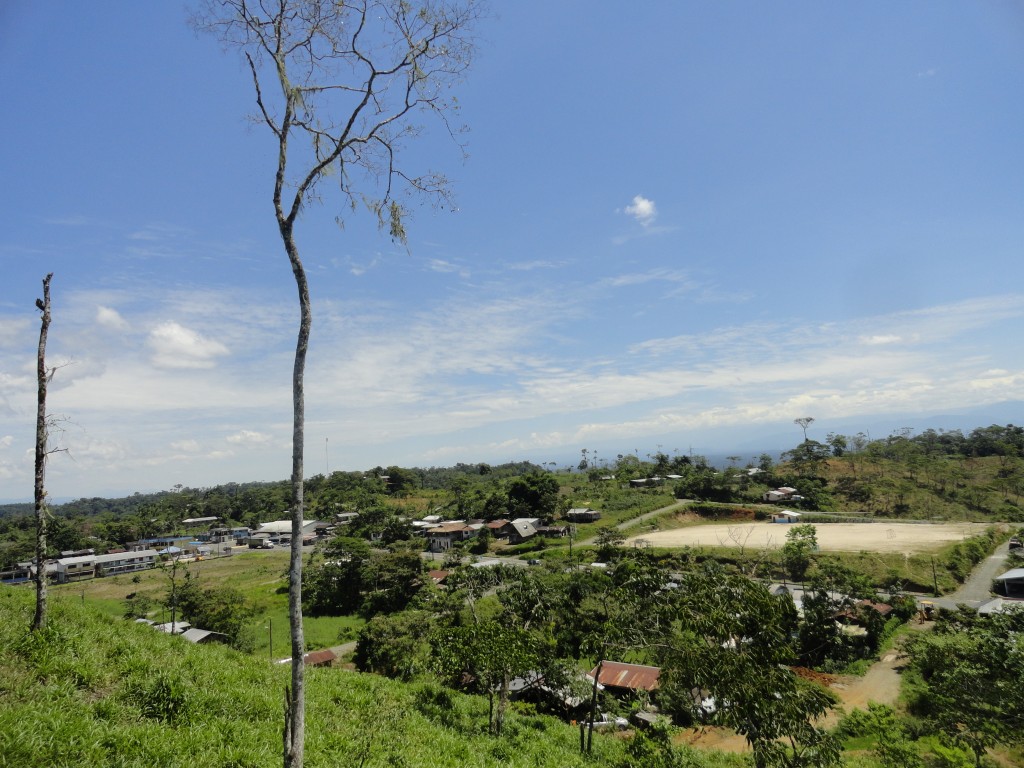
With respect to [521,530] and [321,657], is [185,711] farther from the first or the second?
[521,530]

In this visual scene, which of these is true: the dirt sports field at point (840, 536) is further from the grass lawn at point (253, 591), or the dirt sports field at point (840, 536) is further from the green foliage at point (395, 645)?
the green foliage at point (395, 645)

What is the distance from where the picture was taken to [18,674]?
6656 millimetres

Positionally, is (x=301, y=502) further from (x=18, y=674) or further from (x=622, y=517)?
(x=622, y=517)

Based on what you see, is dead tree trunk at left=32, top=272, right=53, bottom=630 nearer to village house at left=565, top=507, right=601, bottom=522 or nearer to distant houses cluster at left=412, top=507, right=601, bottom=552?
distant houses cluster at left=412, top=507, right=601, bottom=552

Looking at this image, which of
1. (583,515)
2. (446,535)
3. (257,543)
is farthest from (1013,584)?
(257,543)

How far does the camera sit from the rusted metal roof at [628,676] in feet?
68.2

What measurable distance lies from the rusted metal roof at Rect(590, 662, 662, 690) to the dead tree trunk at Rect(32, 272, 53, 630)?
18.5m

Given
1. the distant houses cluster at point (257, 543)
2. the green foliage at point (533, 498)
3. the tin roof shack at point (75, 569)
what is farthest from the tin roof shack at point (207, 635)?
the tin roof shack at point (75, 569)

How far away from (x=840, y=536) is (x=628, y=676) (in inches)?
1494

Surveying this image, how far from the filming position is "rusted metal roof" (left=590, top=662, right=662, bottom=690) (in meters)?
20.8

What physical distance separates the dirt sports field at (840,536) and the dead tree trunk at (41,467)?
44381 millimetres

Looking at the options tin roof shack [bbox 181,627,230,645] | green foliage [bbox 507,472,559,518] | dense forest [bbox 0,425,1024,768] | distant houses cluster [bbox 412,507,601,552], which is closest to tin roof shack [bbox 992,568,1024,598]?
dense forest [bbox 0,425,1024,768]

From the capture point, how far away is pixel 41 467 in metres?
8.31

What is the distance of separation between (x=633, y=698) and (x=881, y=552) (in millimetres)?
32443
